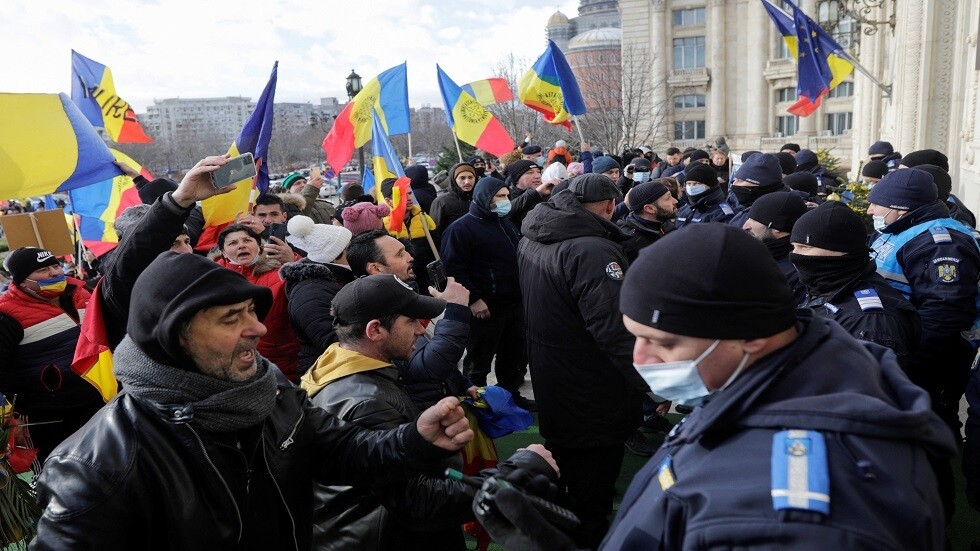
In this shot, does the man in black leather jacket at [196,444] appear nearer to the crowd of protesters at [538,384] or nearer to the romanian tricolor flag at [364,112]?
the crowd of protesters at [538,384]

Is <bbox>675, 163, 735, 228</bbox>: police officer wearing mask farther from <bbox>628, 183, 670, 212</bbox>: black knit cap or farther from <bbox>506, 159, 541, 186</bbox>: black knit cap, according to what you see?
<bbox>506, 159, 541, 186</bbox>: black knit cap

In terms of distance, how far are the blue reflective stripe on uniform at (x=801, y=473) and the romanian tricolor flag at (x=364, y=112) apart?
6870 millimetres

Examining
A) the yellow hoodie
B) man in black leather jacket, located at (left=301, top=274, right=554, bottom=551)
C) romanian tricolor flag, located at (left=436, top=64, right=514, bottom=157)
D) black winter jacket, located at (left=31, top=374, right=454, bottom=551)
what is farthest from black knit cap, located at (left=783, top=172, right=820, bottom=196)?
black winter jacket, located at (left=31, top=374, right=454, bottom=551)

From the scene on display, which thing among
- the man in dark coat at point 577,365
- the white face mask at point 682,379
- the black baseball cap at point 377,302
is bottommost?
the man in dark coat at point 577,365

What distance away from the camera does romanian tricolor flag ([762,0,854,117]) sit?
1133 cm

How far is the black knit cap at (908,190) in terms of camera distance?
446cm

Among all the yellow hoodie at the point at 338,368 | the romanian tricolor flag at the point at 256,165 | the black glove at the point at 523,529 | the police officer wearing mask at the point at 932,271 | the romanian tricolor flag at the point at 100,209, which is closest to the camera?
the black glove at the point at 523,529

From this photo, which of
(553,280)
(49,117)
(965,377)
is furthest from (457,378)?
(965,377)

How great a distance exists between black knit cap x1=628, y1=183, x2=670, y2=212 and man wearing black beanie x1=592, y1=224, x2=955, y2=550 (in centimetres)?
423

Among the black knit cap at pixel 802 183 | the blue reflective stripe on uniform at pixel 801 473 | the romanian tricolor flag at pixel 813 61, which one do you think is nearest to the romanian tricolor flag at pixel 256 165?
the blue reflective stripe on uniform at pixel 801 473

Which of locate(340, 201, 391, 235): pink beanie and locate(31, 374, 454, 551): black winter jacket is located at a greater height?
locate(340, 201, 391, 235): pink beanie

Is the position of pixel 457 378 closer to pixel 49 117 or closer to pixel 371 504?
pixel 371 504

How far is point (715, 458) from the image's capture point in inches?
55.5

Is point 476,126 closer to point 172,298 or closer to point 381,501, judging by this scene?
point 381,501
